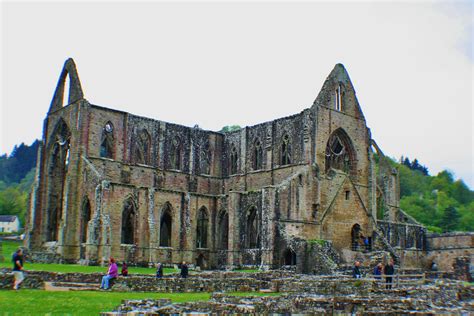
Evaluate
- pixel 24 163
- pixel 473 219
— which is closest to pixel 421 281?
Result: pixel 473 219

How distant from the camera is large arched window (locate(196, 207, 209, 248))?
50.8m

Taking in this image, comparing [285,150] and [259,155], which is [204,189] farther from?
[285,150]

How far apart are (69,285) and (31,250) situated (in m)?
22.1

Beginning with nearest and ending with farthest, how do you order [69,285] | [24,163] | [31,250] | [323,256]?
[69,285] → [323,256] → [31,250] → [24,163]

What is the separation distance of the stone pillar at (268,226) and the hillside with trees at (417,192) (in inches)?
2002

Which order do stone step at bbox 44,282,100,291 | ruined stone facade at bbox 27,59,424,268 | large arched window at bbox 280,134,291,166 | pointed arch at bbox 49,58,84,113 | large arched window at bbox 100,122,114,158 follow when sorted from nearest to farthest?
stone step at bbox 44,282,100,291 < ruined stone facade at bbox 27,59,424,268 < pointed arch at bbox 49,58,84,113 < large arched window at bbox 100,122,114,158 < large arched window at bbox 280,134,291,166

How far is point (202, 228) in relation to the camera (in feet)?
167

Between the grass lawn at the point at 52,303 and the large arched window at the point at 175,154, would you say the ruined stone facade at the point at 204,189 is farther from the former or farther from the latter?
the grass lawn at the point at 52,303

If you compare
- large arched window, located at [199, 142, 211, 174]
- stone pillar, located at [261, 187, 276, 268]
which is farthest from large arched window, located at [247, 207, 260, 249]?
large arched window, located at [199, 142, 211, 174]

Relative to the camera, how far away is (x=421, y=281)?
93.7ft

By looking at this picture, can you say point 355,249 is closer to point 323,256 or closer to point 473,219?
point 323,256

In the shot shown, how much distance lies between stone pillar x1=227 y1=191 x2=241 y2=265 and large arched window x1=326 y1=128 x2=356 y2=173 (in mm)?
8196

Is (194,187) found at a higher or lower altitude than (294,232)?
higher

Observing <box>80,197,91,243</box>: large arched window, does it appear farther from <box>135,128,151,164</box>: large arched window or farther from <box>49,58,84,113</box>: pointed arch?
<box>49,58,84,113</box>: pointed arch
